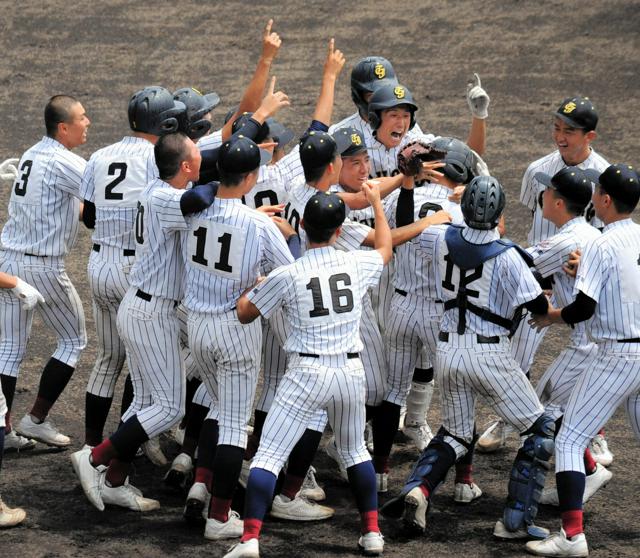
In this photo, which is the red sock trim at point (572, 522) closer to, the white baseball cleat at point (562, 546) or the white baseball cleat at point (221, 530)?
the white baseball cleat at point (562, 546)

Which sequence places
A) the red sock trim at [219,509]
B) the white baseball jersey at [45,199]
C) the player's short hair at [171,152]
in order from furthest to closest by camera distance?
the white baseball jersey at [45,199]
the player's short hair at [171,152]
the red sock trim at [219,509]

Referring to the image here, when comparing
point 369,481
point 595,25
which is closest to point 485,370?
point 369,481

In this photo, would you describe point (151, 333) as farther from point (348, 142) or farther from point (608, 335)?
point (608, 335)

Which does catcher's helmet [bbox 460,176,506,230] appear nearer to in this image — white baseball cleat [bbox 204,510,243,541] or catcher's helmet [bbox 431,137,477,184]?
catcher's helmet [bbox 431,137,477,184]

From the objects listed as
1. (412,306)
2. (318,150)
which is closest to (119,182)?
(318,150)

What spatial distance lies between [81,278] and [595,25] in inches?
282

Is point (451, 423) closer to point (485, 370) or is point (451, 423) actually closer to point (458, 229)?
point (485, 370)

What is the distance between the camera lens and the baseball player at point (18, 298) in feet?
19.6

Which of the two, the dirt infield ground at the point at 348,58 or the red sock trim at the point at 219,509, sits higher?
the dirt infield ground at the point at 348,58

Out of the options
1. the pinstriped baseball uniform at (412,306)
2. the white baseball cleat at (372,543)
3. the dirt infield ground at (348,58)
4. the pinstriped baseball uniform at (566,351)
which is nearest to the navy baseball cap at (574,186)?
the pinstriped baseball uniform at (566,351)

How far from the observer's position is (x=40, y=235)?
6867 millimetres

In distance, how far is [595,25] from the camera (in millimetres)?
14078

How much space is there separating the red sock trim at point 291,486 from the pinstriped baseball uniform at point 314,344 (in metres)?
0.61

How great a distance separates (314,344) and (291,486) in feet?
3.20
